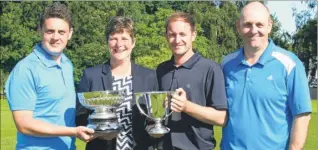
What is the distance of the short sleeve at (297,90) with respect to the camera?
3994 mm

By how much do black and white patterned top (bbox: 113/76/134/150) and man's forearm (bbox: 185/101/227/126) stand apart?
25.0 inches

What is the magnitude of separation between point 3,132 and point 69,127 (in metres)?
14.7

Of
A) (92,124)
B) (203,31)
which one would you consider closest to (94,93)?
(92,124)

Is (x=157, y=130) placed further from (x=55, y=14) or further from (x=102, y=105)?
(x=55, y=14)

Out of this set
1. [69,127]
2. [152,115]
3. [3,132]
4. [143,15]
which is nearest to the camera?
[69,127]

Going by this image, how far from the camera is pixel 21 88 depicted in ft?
12.9

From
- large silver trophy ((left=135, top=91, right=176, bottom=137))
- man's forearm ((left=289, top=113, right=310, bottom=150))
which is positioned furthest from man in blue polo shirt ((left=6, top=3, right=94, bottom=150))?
man's forearm ((left=289, top=113, right=310, bottom=150))

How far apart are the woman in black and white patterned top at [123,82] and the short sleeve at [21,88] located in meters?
0.54

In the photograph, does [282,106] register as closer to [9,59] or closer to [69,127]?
[69,127]

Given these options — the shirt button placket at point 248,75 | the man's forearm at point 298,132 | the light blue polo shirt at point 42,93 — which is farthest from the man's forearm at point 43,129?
the man's forearm at point 298,132

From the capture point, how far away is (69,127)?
4000 mm

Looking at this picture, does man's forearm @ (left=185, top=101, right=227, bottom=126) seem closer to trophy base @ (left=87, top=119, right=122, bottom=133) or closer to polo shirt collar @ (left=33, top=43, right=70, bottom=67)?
trophy base @ (left=87, top=119, right=122, bottom=133)

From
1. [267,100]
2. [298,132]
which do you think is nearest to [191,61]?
[267,100]

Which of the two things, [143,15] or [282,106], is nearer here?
[282,106]
